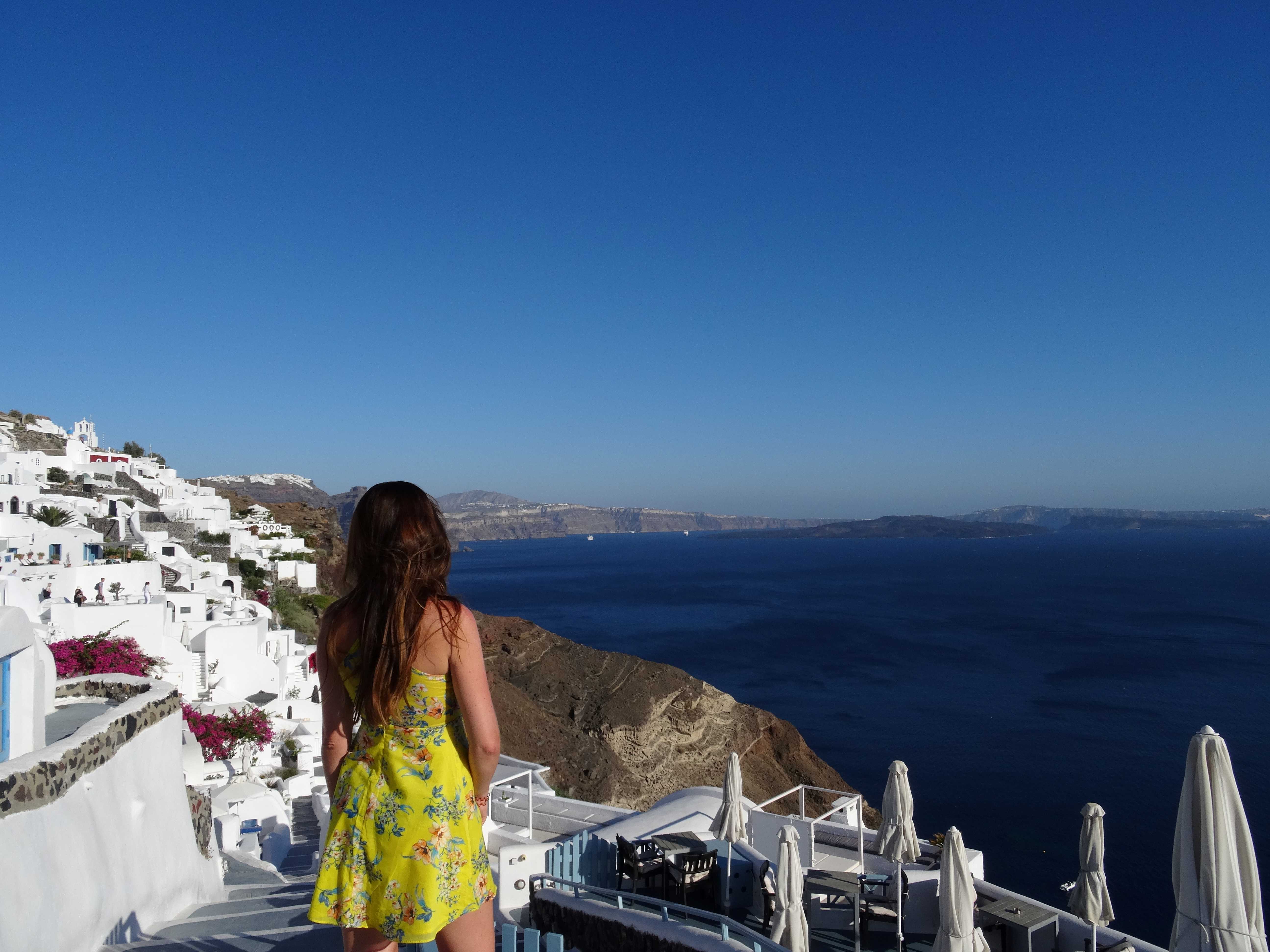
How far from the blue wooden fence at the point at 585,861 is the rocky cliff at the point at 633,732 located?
56.3 ft

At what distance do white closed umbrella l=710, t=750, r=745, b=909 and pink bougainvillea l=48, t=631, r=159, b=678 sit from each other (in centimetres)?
616

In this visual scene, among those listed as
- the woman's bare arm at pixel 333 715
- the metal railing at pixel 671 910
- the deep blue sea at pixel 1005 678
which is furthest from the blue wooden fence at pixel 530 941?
the deep blue sea at pixel 1005 678

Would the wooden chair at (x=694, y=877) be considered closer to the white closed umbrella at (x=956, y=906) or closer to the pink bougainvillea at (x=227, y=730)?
the white closed umbrella at (x=956, y=906)

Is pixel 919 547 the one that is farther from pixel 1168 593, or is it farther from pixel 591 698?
pixel 591 698

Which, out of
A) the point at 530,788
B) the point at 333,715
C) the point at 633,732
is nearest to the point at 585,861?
the point at 530,788

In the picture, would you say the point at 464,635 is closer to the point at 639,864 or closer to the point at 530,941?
the point at 530,941

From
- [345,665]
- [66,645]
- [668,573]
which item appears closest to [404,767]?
[345,665]

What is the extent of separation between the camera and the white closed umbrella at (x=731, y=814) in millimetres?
8016

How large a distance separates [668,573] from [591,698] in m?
85.4

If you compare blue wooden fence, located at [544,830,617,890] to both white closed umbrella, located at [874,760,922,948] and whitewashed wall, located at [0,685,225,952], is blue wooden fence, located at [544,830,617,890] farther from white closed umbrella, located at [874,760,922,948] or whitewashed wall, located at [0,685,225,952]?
whitewashed wall, located at [0,685,225,952]

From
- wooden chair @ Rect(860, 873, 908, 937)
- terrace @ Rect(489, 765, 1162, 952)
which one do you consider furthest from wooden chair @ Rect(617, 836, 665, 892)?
wooden chair @ Rect(860, 873, 908, 937)

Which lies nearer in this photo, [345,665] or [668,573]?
[345,665]

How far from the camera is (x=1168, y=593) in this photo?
250 ft

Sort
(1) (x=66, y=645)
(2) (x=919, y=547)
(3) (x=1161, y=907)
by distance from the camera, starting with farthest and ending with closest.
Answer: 1. (2) (x=919, y=547)
2. (3) (x=1161, y=907)
3. (1) (x=66, y=645)
